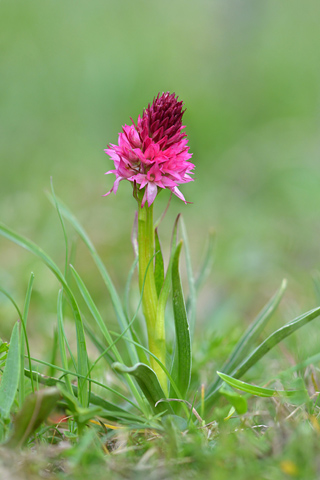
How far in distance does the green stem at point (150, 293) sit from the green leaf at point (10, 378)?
0.52 meters

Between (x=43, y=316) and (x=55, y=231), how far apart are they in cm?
125

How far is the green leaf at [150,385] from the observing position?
162cm

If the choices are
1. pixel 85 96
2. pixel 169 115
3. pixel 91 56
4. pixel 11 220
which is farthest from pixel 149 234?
Answer: pixel 91 56

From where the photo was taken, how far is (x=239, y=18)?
9.49 metres

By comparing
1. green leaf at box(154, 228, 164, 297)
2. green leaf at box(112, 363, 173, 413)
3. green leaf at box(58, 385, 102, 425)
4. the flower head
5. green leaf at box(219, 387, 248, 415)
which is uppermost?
the flower head

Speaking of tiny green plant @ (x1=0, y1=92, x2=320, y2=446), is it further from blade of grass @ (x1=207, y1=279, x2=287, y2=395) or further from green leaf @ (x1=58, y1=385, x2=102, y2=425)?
blade of grass @ (x1=207, y1=279, x2=287, y2=395)

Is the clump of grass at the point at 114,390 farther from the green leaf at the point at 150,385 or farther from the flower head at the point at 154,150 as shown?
the flower head at the point at 154,150

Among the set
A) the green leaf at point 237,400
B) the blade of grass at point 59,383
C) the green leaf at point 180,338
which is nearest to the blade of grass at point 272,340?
the green leaf at point 180,338

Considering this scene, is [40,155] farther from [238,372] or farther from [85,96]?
[238,372]

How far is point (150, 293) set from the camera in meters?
1.87

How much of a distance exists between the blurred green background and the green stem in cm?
90

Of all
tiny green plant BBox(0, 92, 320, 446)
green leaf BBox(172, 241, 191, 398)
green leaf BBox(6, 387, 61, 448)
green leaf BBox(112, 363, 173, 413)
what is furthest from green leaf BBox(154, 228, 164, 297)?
green leaf BBox(6, 387, 61, 448)

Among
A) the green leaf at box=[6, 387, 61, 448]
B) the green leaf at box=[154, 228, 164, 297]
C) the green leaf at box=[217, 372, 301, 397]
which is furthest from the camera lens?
the green leaf at box=[154, 228, 164, 297]

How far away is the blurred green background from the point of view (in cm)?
408
